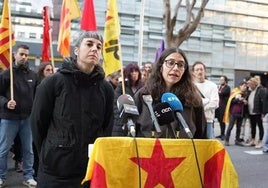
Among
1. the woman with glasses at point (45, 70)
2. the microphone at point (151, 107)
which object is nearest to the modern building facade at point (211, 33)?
the woman with glasses at point (45, 70)

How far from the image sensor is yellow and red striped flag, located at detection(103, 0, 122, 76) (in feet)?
21.1

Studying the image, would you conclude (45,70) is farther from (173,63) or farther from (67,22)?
(173,63)

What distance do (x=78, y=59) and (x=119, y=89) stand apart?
328 centimetres

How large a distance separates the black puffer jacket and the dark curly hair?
1.38ft

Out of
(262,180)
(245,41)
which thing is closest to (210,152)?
(262,180)

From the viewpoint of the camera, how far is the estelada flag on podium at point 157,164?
96.9 inches

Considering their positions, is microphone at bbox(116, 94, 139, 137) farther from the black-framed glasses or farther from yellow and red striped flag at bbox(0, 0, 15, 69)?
yellow and red striped flag at bbox(0, 0, 15, 69)

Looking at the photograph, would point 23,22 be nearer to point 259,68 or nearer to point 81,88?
point 259,68

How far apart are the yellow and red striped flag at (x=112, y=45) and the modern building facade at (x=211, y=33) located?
95.0ft

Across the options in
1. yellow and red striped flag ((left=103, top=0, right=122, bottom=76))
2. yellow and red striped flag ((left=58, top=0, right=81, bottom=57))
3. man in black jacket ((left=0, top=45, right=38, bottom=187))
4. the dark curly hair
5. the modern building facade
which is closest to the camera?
the dark curly hair

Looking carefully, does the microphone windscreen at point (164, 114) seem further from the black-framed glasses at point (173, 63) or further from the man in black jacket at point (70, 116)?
the man in black jacket at point (70, 116)

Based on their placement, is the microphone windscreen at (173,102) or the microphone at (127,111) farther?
the microphone windscreen at (173,102)

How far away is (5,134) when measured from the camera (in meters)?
6.16

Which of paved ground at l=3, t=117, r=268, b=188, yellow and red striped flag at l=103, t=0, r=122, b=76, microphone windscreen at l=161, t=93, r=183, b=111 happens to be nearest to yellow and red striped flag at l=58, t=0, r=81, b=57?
yellow and red striped flag at l=103, t=0, r=122, b=76
